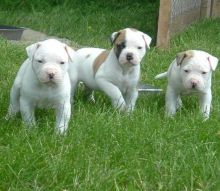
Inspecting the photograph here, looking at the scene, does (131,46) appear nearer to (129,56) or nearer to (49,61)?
(129,56)

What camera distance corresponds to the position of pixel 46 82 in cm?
498

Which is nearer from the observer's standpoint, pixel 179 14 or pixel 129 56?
pixel 129 56

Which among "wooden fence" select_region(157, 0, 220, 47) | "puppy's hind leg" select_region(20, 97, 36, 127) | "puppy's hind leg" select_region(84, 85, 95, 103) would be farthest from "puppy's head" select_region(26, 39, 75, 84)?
"wooden fence" select_region(157, 0, 220, 47)

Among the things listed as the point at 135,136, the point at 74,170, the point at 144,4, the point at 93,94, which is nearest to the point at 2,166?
the point at 74,170

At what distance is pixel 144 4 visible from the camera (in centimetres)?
1498

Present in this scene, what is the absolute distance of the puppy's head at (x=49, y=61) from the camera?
488 centimetres

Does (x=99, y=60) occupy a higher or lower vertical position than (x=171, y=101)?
higher

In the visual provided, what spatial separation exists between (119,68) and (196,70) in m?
0.73

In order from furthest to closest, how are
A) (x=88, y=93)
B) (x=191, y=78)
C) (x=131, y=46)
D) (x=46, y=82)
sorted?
(x=88, y=93), (x=131, y=46), (x=191, y=78), (x=46, y=82)

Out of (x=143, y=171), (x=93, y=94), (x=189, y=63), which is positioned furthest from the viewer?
(x=93, y=94)

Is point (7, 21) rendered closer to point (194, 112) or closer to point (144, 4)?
point (144, 4)

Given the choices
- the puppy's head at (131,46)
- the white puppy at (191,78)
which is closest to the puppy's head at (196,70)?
the white puppy at (191,78)

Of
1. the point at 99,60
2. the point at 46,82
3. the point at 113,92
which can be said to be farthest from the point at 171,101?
the point at 46,82

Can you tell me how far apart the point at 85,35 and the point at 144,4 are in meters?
4.47
